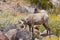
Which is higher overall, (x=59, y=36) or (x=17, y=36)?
(x=17, y=36)

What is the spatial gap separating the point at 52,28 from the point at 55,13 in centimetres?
490

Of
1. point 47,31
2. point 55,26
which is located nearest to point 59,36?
point 47,31

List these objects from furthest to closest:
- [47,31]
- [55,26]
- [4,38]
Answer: [55,26], [47,31], [4,38]

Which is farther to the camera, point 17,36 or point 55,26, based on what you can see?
point 55,26

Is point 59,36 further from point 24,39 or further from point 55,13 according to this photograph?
point 55,13

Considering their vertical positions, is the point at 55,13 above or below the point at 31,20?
below

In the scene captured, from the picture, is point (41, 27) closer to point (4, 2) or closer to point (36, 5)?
point (36, 5)

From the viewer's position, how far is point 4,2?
20.8 meters

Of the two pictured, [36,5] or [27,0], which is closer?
[36,5]

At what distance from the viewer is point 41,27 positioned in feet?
37.8

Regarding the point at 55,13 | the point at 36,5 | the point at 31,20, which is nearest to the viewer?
the point at 31,20

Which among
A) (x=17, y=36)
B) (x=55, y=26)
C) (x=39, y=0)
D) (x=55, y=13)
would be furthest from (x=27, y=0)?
(x=17, y=36)

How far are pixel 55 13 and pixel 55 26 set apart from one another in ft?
14.8

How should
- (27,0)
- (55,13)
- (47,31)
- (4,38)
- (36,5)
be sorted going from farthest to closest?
(27,0), (36,5), (55,13), (47,31), (4,38)
